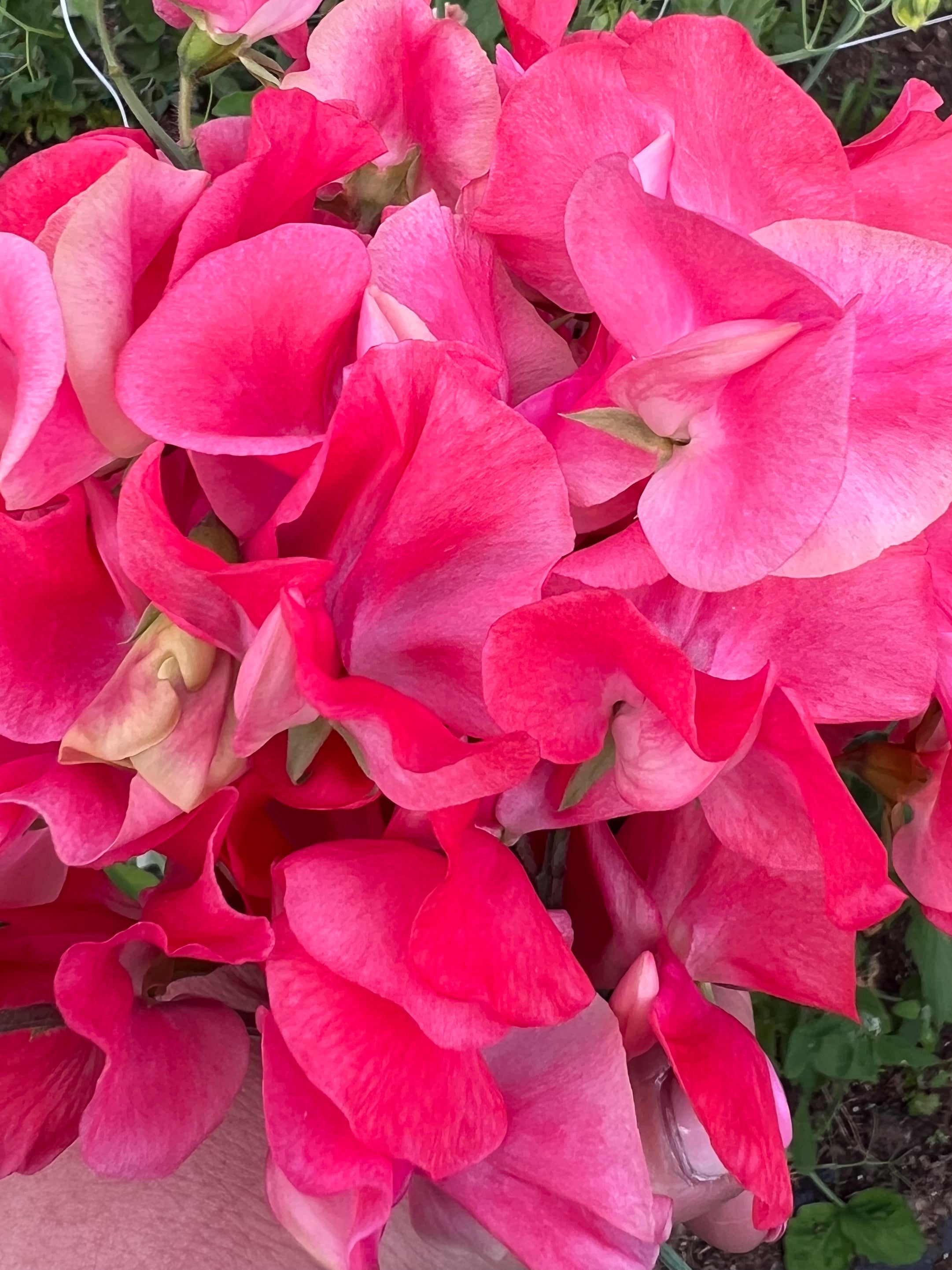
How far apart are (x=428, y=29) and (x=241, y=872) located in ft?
0.81

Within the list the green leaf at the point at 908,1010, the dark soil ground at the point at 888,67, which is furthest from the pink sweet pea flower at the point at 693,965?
the dark soil ground at the point at 888,67

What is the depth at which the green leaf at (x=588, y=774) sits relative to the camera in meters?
0.30

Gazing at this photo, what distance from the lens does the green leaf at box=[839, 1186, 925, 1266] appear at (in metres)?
1.19

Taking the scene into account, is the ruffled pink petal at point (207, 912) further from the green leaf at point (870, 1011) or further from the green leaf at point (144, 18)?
the green leaf at point (144, 18)

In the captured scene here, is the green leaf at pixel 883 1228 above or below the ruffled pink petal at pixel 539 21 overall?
below

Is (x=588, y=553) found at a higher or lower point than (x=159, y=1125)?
higher

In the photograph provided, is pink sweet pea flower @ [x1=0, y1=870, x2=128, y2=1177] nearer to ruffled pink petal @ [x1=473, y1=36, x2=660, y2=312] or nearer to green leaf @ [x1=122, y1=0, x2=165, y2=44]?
ruffled pink petal @ [x1=473, y1=36, x2=660, y2=312]

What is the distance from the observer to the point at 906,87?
344 millimetres

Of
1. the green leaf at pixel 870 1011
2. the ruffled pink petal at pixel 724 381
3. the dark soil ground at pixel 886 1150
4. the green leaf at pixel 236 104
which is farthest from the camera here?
the dark soil ground at pixel 886 1150

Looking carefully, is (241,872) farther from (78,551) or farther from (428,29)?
(428,29)

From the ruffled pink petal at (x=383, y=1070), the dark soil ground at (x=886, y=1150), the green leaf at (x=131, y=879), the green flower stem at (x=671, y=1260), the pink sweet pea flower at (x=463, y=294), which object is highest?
the pink sweet pea flower at (x=463, y=294)

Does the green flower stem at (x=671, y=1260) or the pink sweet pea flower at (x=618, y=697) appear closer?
the pink sweet pea flower at (x=618, y=697)

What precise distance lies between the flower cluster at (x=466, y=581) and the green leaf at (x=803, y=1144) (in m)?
0.89

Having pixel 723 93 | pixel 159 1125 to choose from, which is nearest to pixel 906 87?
pixel 723 93
